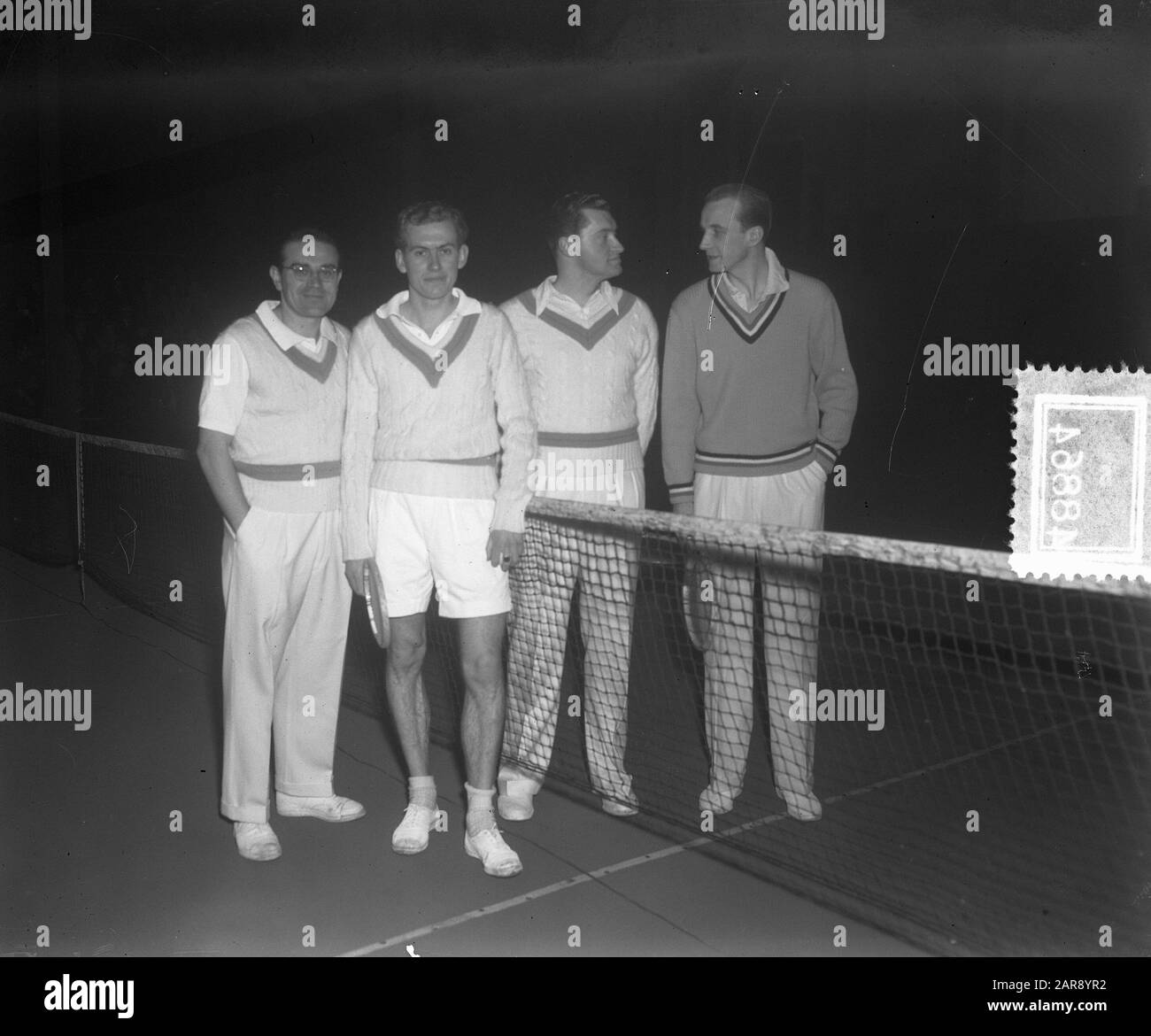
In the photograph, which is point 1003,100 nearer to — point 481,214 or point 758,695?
point 758,695

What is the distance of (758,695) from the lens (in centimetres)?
543

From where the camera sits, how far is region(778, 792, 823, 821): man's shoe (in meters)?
4.07

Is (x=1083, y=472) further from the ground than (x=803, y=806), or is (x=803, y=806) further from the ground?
(x=1083, y=472)

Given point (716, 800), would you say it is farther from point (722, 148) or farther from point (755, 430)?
point (722, 148)

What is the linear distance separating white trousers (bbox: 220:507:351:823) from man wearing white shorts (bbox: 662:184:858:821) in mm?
1317

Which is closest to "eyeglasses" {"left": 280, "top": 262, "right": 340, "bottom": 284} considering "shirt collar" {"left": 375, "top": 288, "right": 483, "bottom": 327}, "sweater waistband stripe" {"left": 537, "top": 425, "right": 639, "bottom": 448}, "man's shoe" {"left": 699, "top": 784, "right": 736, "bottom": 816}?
"shirt collar" {"left": 375, "top": 288, "right": 483, "bottom": 327}

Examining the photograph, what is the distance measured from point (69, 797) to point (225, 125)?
289 inches

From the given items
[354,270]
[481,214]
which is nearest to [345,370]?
[481,214]

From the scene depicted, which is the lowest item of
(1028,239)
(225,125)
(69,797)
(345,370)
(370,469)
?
(69,797)

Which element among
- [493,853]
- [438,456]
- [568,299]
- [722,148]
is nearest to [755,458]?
[568,299]

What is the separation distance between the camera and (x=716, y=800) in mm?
4133

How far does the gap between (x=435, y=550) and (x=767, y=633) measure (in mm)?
1207

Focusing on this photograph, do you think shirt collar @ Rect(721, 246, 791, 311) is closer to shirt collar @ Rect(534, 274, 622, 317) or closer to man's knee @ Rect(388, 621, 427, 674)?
shirt collar @ Rect(534, 274, 622, 317)

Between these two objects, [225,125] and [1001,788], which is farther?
[225,125]
